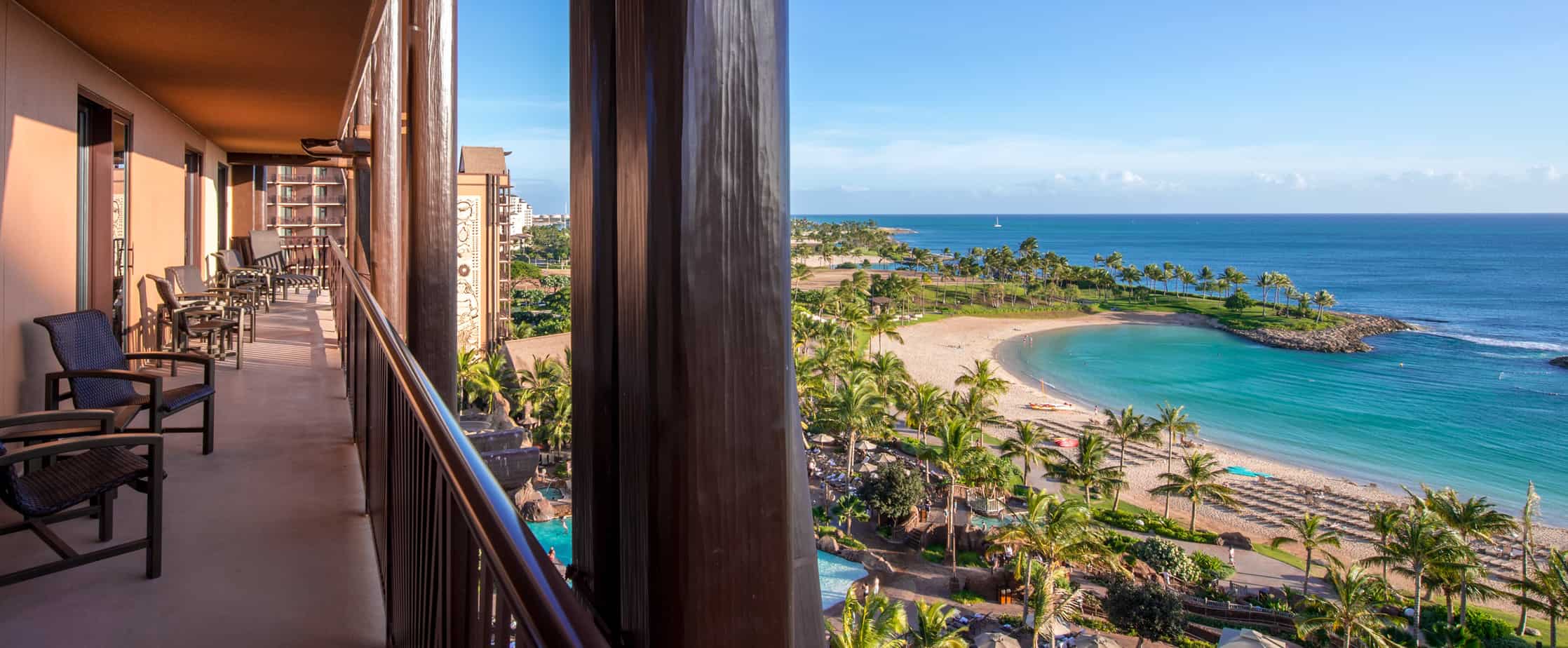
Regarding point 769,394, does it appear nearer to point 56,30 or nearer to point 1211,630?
point 56,30

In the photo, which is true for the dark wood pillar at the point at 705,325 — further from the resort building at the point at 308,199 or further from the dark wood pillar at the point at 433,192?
the resort building at the point at 308,199

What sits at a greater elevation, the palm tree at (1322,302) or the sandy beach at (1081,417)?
the palm tree at (1322,302)

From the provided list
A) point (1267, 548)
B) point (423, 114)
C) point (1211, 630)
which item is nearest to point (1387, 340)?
point (1267, 548)

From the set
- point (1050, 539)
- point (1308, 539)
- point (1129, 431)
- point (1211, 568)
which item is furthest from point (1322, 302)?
point (1050, 539)

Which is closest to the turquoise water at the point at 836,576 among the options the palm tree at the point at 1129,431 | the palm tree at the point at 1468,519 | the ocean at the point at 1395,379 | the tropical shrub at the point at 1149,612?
the tropical shrub at the point at 1149,612

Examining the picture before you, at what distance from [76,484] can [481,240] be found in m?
30.8

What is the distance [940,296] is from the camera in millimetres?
70375

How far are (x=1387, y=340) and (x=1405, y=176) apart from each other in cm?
12315

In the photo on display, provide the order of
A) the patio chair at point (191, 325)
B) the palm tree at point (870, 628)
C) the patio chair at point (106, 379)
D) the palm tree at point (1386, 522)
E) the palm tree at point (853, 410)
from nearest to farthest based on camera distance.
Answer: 1. the patio chair at point (106, 379)
2. the patio chair at point (191, 325)
3. the palm tree at point (870, 628)
4. the palm tree at point (1386, 522)
5. the palm tree at point (853, 410)

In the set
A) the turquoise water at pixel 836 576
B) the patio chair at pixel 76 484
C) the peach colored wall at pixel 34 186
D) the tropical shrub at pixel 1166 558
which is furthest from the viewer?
the tropical shrub at pixel 1166 558

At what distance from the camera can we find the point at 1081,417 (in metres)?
36.7

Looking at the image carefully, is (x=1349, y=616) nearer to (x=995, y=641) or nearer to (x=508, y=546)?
(x=995, y=641)

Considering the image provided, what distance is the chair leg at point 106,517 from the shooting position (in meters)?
3.16

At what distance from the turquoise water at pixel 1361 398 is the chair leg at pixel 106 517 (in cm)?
3779
